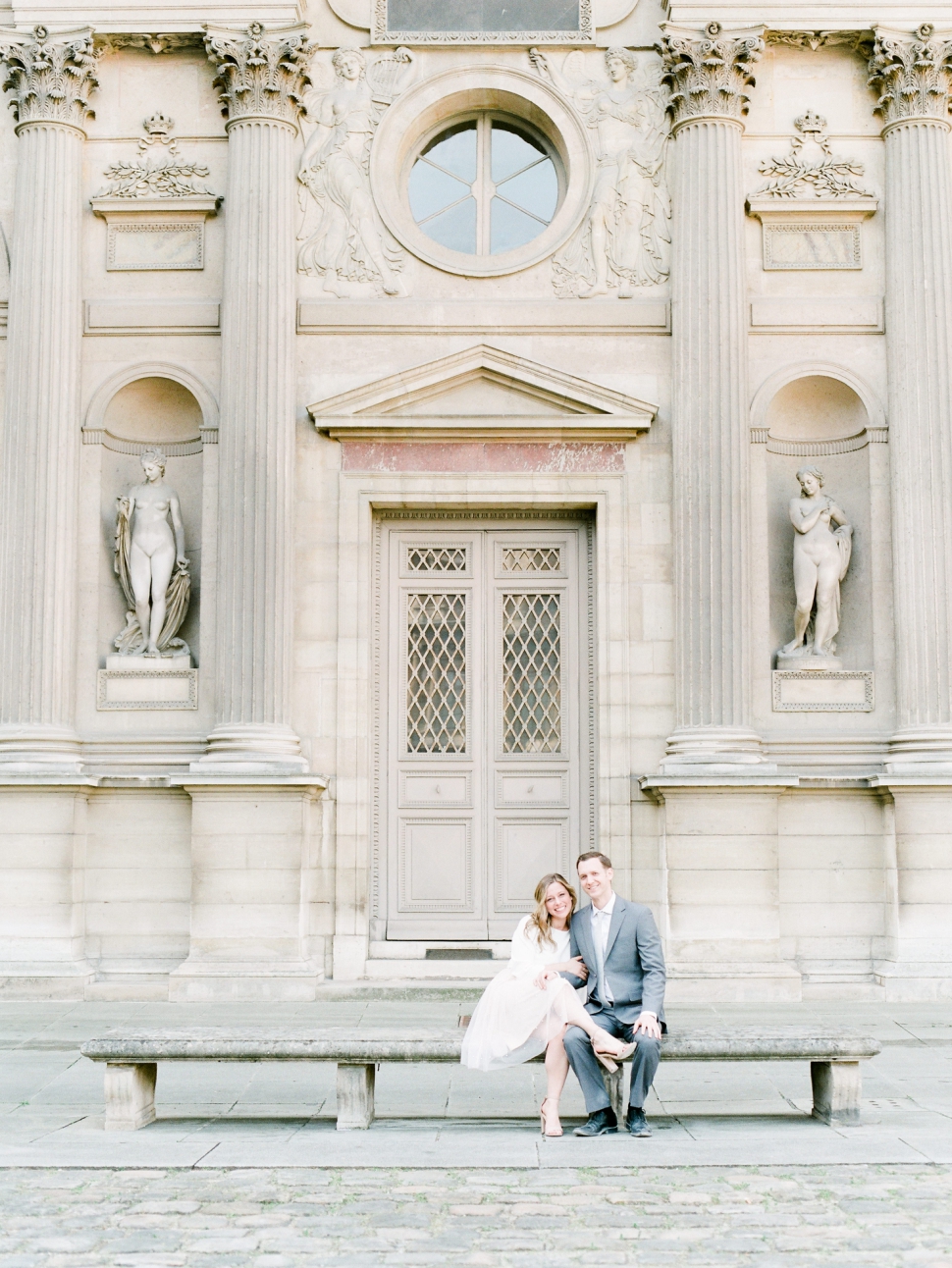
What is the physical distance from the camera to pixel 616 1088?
28.0ft

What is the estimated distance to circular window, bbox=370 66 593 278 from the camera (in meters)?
15.1

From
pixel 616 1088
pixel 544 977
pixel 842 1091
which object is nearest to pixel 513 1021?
pixel 544 977

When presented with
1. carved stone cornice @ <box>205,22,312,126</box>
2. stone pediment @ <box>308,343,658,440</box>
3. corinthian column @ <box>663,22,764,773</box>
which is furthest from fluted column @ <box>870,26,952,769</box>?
carved stone cornice @ <box>205,22,312,126</box>

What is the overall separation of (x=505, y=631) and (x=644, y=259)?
3696 millimetres

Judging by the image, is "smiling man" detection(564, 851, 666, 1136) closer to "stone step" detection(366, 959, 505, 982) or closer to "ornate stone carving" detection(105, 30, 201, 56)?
"stone step" detection(366, 959, 505, 982)

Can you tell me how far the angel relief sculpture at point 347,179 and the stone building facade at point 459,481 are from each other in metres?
0.04

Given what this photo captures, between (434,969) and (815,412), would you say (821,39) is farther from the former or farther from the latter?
(434,969)

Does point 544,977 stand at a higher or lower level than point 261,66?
lower

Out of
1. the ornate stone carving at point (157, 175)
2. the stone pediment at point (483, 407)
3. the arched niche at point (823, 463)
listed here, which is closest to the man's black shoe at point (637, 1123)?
the arched niche at point (823, 463)

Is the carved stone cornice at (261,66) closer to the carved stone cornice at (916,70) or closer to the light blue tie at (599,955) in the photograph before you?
the carved stone cornice at (916,70)

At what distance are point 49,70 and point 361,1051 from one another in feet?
34.0

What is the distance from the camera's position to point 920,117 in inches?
585

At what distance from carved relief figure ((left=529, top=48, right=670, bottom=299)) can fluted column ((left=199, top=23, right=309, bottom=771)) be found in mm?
2546

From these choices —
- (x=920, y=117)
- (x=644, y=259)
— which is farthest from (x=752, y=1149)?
(x=920, y=117)
